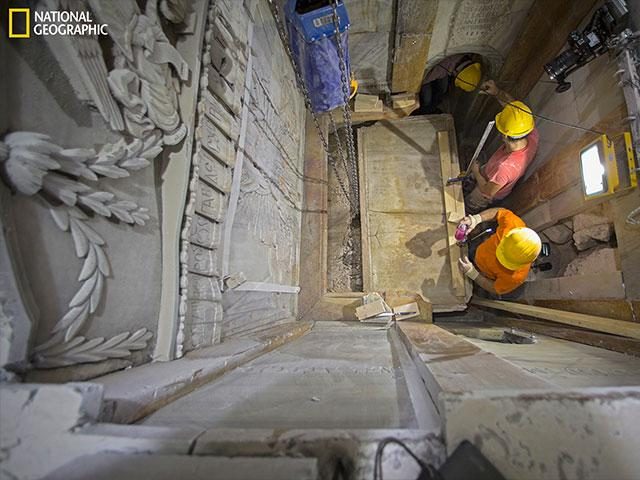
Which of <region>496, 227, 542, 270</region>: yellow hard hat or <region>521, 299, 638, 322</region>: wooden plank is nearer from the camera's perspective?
<region>521, 299, 638, 322</region>: wooden plank

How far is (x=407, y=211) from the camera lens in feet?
13.7

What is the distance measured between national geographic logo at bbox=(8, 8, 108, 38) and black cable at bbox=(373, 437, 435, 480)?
157cm

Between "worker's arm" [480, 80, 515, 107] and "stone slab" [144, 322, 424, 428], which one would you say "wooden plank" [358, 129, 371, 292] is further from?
"stone slab" [144, 322, 424, 428]

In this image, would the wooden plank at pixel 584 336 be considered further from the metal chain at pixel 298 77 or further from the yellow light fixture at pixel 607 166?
the metal chain at pixel 298 77

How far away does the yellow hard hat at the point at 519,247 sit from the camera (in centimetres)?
282

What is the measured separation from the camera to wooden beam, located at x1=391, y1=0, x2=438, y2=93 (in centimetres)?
291

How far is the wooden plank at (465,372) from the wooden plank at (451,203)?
2.47 metres

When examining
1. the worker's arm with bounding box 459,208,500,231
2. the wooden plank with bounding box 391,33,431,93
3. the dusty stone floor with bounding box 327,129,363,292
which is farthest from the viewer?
the dusty stone floor with bounding box 327,129,363,292

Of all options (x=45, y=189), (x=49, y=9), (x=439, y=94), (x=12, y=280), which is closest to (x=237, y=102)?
(x=49, y=9)

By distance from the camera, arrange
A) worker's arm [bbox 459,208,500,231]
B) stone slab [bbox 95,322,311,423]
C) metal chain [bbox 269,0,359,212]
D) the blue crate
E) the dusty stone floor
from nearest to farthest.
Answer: stone slab [bbox 95,322,311,423] → the blue crate → metal chain [bbox 269,0,359,212] → worker's arm [bbox 459,208,500,231] → the dusty stone floor

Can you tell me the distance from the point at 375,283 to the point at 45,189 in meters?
3.63

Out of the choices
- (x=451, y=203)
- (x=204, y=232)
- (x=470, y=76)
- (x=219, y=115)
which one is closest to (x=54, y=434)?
(x=204, y=232)

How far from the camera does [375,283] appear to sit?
394 centimetres

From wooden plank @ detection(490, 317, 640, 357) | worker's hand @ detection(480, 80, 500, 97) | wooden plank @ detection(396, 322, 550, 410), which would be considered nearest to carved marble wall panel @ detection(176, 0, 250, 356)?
wooden plank @ detection(396, 322, 550, 410)
